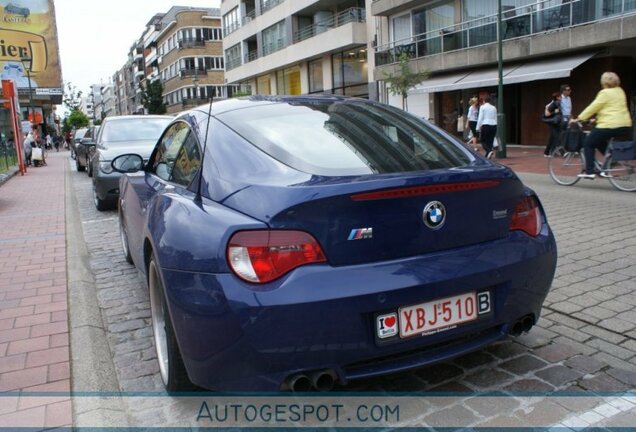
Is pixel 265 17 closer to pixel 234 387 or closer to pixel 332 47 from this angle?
pixel 332 47

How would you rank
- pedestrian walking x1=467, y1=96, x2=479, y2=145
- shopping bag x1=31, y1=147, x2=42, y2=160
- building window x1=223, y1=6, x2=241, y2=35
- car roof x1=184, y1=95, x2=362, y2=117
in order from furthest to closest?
building window x1=223, y1=6, x2=241, y2=35 < shopping bag x1=31, y1=147, x2=42, y2=160 < pedestrian walking x1=467, y1=96, x2=479, y2=145 < car roof x1=184, y1=95, x2=362, y2=117

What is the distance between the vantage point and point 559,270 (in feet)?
15.7

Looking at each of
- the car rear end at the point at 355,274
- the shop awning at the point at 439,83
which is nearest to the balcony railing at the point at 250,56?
the shop awning at the point at 439,83

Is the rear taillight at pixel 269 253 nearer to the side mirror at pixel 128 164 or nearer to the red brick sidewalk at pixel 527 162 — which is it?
the side mirror at pixel 128 164

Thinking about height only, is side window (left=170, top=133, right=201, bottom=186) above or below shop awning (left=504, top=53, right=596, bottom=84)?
below

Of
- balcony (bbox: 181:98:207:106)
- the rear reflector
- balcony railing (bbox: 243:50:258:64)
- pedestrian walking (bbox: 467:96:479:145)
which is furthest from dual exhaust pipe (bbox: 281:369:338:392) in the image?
balcony (bbox: 181:98:207:106)

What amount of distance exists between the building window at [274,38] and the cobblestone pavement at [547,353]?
1447 inches

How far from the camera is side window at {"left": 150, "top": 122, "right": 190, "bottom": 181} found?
3625mm

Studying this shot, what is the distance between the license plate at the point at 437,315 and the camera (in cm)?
240

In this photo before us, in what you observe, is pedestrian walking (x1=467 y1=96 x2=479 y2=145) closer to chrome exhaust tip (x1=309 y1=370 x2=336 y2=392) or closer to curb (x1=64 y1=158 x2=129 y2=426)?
curb (x1=64 y1=158 x2=129 y2=426)

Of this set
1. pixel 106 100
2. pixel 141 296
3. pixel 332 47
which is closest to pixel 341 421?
pixel 141 296

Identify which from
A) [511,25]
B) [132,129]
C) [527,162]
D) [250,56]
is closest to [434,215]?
[132,129]

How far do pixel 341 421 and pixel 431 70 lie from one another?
24.3m

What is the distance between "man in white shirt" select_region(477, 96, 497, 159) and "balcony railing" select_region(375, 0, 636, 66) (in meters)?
6.13
